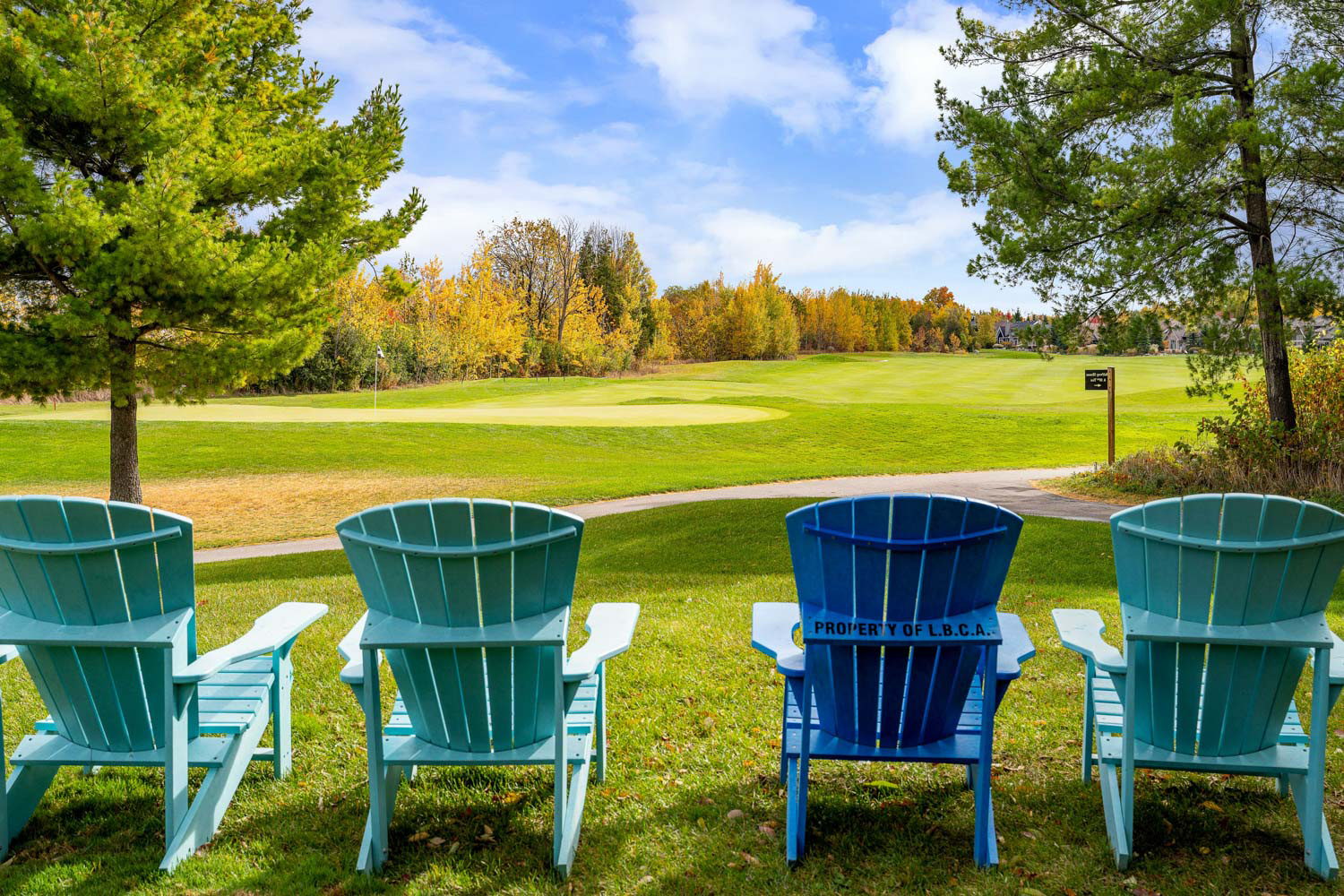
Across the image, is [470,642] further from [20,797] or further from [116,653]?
[20,797]

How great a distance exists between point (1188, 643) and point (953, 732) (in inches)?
31.4

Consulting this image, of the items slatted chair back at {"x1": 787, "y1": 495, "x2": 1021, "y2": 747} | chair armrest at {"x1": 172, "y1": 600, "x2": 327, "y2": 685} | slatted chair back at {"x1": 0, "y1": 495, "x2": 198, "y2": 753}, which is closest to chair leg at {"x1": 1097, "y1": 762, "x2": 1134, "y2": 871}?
slatted chair back at {"x1": 787, "y1": 495, "x2": 1021, "y2": 747}

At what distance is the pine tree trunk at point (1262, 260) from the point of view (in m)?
12.3

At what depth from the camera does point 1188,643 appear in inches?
114

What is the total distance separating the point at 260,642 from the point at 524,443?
1981cm

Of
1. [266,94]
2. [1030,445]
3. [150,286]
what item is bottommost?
[1030,445]

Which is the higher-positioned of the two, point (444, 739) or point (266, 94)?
point (266, 94)

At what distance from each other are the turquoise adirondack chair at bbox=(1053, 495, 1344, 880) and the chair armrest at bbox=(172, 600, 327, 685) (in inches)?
113

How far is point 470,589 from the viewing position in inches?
110

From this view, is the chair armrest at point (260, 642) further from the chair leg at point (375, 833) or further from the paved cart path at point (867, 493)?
the paved cart path at point (867, 493)

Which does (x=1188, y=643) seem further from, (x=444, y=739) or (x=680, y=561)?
(x=680, y=561)

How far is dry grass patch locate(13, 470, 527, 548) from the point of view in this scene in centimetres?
1430

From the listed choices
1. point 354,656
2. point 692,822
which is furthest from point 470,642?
point 692,822

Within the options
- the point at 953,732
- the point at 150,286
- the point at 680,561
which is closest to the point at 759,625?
the point at 953,732
